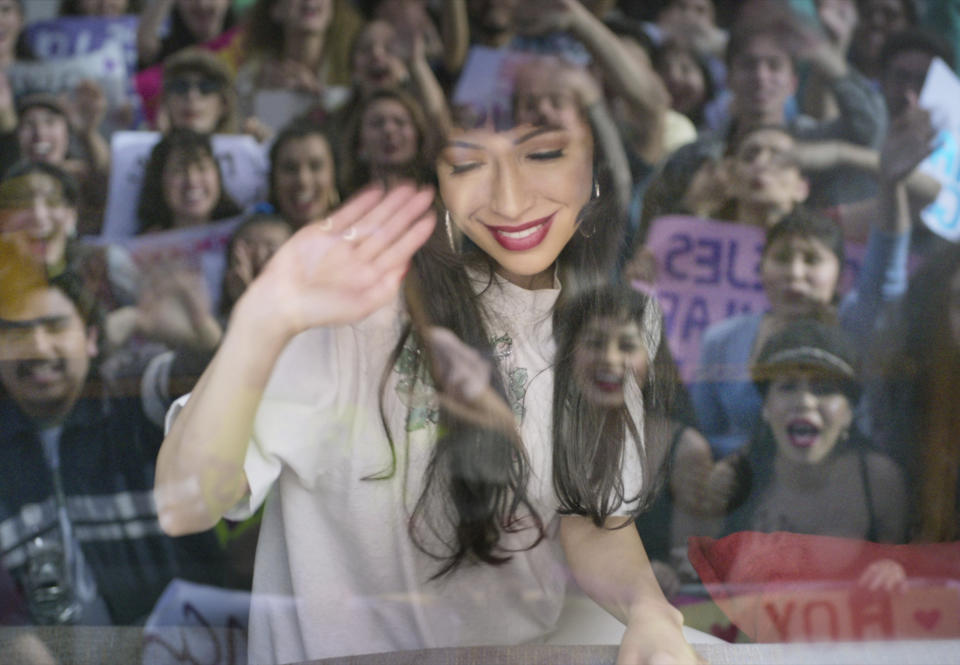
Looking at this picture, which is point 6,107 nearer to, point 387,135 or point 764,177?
point 387,135

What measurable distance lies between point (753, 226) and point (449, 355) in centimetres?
34

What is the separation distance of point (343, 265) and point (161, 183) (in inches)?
9.4

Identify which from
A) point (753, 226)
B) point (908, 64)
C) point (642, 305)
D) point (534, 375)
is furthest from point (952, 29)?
point (534, 375)

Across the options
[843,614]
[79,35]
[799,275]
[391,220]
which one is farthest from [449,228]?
[843,614]

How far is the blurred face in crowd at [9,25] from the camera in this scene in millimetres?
975

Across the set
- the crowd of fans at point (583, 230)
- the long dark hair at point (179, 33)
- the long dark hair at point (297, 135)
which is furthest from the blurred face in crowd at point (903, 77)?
the long dark hair at point (179, 33)

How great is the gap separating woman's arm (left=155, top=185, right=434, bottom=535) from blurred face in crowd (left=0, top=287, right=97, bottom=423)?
16 cm

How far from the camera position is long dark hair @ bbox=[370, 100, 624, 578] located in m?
0.89

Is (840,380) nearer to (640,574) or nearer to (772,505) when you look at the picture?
(772,505)

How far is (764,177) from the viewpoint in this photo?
3.09ft

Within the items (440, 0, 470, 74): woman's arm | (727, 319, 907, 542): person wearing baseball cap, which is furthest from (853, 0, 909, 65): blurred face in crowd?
(440, 0, 470, 74): woman's arm

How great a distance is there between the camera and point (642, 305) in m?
0.94

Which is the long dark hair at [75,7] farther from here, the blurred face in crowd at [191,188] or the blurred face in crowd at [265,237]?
the blurred face in crowd at [265,237]

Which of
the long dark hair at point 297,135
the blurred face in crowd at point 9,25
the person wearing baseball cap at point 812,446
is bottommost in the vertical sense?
the person wearing baseball cap at point 812,446
